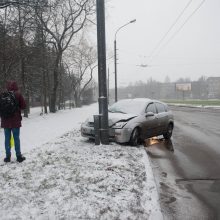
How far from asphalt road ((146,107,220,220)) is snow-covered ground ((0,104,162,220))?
0.90ft

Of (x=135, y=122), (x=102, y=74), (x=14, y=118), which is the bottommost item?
(x=135, y=122)

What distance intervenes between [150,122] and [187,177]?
447 centimetres

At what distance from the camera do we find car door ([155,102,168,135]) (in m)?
11.8

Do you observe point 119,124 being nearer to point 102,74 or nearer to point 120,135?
point 120,135

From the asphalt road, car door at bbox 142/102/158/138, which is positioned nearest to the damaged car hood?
car door at bbox 142/102/158/138

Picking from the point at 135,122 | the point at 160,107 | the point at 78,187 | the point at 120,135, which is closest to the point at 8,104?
the point at 78,187

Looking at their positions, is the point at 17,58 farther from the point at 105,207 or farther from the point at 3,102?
the point at 105,207

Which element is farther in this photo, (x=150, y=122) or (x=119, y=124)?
(x=150, y=122)

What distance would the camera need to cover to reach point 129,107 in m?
11.3

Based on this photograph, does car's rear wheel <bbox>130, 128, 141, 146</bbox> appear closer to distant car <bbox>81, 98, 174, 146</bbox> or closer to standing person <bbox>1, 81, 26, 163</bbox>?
distant car <bbox>81, 98, 174, 146</bbox>

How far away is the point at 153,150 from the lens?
32.3 feet

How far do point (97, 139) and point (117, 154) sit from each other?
5.10 feet

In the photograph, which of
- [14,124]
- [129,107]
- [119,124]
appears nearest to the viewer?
[14,124]

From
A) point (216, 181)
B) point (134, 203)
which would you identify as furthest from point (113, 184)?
point (216, 181)
